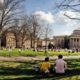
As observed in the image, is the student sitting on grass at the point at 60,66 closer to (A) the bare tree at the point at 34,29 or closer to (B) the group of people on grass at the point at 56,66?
(B) the group of people on grass at the point at 56,66

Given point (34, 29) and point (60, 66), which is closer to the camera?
point (60, 66)

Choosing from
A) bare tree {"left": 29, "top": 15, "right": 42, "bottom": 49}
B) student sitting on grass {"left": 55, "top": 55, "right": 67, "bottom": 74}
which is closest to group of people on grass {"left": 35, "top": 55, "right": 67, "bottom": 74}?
student sitting on grass {"left": 55, "top": 55, "right": 67, "bottom": 74}

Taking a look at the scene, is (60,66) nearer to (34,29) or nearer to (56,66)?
(56,66)

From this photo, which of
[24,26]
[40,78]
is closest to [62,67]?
[40,78]

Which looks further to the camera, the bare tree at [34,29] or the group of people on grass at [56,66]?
the bare tree at [34,29]

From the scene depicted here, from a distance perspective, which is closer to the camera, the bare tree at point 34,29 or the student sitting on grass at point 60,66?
the student sitting on grass at point 60,66

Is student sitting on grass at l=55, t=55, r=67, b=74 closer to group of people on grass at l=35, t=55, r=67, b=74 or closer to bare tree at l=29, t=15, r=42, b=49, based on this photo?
group of people on grass at l=35, t=55, r=67, b=74

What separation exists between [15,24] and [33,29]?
126 ft

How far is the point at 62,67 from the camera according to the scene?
1922 cm

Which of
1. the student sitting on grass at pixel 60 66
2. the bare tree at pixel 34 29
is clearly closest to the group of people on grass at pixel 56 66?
the student sitting on grass at pixel 60 66

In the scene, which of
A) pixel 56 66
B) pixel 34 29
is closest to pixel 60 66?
pixel 56 66

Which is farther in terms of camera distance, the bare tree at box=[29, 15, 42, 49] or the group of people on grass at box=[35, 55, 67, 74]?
the bare tree at box=[29, 15, 42, 49]

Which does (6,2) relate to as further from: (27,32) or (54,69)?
(54,69)

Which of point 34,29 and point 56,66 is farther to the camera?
point 34,29
